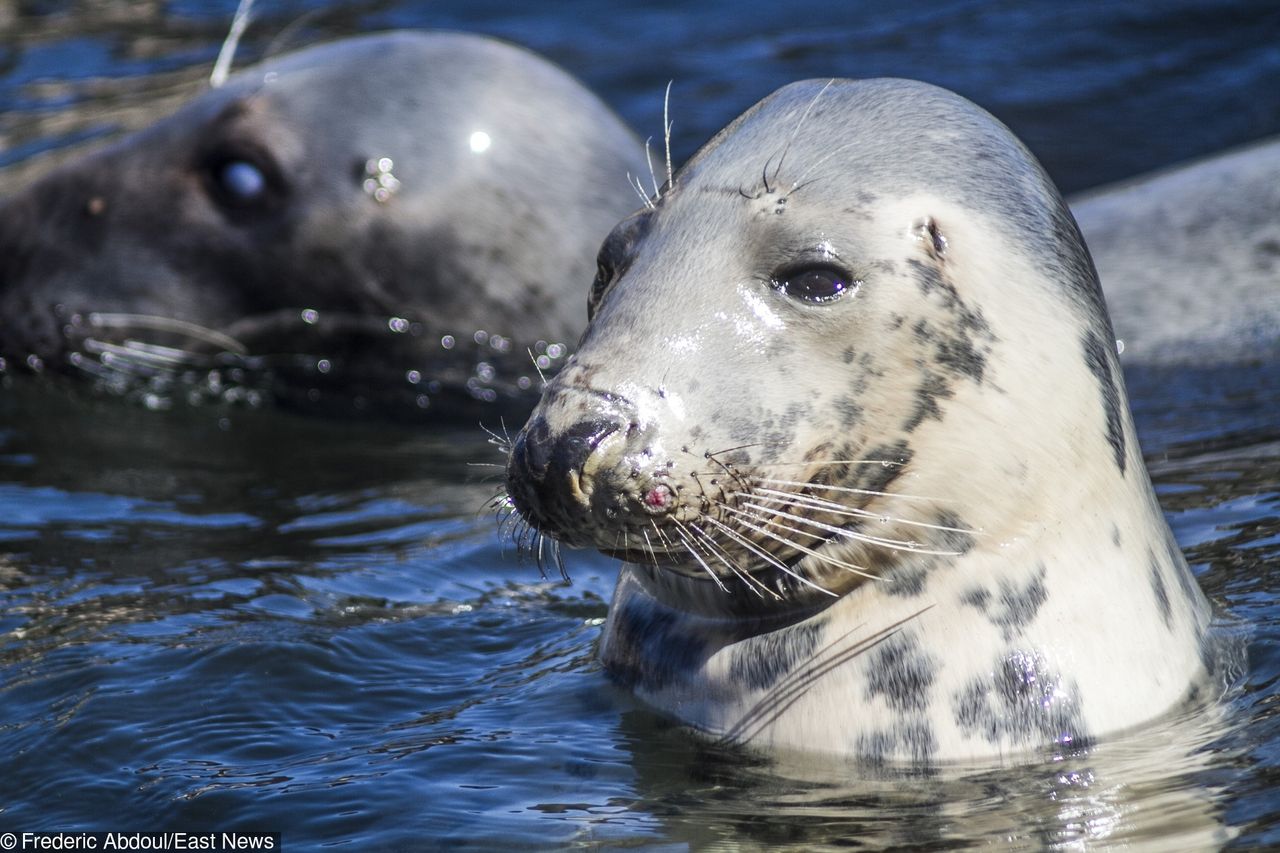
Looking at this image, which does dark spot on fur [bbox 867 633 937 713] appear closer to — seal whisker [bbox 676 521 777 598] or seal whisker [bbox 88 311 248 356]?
seal whisker [bbox 676 521 777 598]

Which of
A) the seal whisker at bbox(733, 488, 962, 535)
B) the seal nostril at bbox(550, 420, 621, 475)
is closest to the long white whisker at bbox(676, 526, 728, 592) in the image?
the seal whisker at bbox(733, 488, 962, 535)

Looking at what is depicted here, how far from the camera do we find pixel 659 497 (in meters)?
3.23

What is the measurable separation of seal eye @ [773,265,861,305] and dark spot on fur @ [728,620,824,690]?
0.60 m

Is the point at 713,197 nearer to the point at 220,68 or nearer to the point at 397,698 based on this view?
the point at 397,698

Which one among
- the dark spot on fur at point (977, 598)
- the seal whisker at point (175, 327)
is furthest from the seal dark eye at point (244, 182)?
the dark spot on fur at point (977, 598)

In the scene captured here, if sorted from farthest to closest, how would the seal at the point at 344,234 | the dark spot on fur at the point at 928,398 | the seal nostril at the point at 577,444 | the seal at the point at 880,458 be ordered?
1. the seal at the point at 344,234
2. the dark spot on fur at the point at 928,398
3. the seal at the point at 880,458
4. the seal nostril at the point at 577,444

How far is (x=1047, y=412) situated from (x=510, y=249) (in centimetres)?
374

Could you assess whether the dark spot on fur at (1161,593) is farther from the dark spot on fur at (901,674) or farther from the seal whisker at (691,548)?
the seal whisker at (691,548)

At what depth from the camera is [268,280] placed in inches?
277

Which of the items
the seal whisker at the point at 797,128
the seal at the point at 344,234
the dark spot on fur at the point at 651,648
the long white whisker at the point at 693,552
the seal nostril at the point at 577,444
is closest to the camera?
the seal nostril at the point at 577,444

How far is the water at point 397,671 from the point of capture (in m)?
→ 3.32

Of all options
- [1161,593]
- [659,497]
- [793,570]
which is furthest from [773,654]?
[1161,593]

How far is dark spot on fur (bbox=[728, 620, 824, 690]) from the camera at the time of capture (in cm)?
359

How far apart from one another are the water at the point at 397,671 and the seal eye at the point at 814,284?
2.76ft
